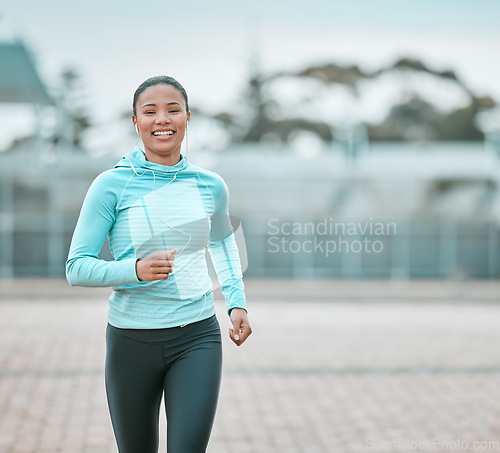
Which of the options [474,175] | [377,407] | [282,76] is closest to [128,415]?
[377,407]

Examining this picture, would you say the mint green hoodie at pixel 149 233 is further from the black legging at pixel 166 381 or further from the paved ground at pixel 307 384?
the paved ground at pixel 307 384

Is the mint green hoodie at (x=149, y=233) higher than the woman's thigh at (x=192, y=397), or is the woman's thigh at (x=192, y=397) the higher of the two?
the mint green hoodie at (x=149, y=233)

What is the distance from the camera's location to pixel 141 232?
2.85 meters

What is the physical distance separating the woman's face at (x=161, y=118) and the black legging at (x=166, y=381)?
2.08 feet

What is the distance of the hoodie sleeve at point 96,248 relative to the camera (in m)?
2.70

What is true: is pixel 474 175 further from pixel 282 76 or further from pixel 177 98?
pixel 177 98

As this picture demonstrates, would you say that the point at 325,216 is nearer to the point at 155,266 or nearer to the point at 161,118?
the point at 161,118

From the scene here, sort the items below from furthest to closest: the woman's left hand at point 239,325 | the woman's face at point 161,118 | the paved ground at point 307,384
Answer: the paved ground at point 307,384
the woman's left hand at point 239,325
the woman's face at point 161,118

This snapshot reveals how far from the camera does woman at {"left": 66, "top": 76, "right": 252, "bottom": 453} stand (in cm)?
282

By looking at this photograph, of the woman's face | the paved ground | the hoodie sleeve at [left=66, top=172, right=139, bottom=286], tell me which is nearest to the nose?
the woman's face

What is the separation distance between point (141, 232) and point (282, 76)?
147 ft

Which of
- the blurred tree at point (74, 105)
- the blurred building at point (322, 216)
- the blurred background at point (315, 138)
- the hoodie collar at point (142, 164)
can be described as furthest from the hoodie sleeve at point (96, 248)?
the blurred tree at point (74, 105)

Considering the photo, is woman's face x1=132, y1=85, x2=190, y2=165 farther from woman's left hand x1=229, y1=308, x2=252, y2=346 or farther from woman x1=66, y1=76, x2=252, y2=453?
woman's left hand x1=229, y1=308, x2=252, y2=346

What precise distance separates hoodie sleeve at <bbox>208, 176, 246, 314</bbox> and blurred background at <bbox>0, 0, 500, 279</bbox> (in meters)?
14.4
